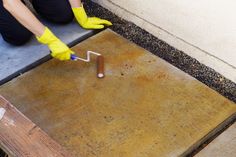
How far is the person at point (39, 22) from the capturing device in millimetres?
2219

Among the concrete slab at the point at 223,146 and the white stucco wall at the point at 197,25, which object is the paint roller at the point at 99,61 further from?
the concrete slab at the point at 223,146

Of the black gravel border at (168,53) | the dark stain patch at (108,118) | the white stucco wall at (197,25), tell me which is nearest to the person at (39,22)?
the black gravel border at (168,53)

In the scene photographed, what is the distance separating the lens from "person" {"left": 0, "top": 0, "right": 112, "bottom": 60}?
222 centimetres

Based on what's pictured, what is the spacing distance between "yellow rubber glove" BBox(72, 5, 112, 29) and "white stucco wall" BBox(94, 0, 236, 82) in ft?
0.87

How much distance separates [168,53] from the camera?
2.59m

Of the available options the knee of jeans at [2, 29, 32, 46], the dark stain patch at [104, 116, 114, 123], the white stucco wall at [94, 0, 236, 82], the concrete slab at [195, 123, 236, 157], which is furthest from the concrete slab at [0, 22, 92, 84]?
the concrete slab at [195, 123, 236, 157]

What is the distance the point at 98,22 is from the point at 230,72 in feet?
3.35

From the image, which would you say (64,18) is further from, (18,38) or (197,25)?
(197,25)

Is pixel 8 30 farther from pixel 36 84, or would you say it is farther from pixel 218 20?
pixel 218 20

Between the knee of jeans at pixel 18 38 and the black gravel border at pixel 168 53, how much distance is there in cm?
63

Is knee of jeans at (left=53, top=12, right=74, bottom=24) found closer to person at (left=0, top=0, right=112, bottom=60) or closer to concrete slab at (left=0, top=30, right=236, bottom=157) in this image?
person at (left=0, top=0, right=112, bottom=60)

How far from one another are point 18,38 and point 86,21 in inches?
19.8

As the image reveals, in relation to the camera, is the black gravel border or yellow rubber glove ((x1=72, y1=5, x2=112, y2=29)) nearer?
the black gravel border

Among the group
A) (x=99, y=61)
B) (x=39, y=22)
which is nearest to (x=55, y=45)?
(x=39, y=22)
